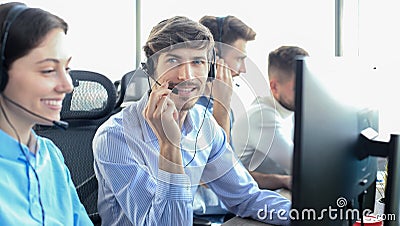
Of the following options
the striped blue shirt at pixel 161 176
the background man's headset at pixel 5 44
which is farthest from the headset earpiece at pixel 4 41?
the striped blue shirt at pixel 161 176

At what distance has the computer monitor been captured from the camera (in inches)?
26.0

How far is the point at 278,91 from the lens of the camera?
5.28ft

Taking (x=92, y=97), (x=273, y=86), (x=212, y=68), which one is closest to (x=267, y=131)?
(x=273, y=86)

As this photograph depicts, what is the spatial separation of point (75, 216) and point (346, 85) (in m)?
0.51

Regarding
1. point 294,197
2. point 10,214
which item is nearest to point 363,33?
point 294,197

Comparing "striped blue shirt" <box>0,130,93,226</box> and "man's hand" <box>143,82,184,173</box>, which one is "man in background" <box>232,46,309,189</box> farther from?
"striped blue shirt" <box>0,130,93,226</box>

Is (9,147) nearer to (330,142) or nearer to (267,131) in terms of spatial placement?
(330,142)

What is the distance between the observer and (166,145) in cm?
104

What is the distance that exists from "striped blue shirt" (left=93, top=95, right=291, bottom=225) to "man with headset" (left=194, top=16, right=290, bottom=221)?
0.04m

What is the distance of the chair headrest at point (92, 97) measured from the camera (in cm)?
143

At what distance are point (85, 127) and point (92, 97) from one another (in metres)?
0.11

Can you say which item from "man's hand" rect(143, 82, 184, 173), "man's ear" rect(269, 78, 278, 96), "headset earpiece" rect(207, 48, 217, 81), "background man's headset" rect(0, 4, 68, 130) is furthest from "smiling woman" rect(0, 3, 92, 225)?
"man's ear" rect(269, 78, 278, 96)

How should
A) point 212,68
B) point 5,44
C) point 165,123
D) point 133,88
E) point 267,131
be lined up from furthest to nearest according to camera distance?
point 133,88 → point 267,131 → point 212,68 → point 165,123 → point 5,44

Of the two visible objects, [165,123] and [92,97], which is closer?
[165,123]
